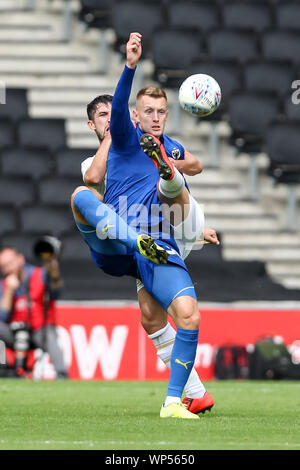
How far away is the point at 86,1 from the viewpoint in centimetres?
1772

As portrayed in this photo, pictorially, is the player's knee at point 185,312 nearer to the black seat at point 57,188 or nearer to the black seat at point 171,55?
the black seat at point 57,188

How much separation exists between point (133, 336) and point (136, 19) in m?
6.22

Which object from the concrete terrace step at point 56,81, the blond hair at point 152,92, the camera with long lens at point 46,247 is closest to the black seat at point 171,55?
the concrete terrace step at point 56,81

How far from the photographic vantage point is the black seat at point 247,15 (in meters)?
18.2

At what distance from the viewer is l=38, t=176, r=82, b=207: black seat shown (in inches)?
615

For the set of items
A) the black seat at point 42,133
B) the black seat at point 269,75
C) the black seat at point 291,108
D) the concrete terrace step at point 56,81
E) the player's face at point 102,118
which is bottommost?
the black seat at point 42,133

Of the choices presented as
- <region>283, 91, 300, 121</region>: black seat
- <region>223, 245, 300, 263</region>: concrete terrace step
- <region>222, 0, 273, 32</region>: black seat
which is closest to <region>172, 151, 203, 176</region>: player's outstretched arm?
<region>223, 245, 300, 263</region>: concrete terrace step

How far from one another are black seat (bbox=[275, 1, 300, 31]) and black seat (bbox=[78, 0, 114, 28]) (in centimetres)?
268

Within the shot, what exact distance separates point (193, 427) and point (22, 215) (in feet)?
29.9

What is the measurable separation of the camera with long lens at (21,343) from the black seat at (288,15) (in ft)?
24.3

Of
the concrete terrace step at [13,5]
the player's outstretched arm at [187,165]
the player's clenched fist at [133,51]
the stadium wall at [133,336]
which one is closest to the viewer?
the player's clenched fist at [133,51]

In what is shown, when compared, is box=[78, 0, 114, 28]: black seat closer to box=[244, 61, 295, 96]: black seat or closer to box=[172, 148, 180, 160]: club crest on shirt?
box=[244, 61, 295, 96]: black seat

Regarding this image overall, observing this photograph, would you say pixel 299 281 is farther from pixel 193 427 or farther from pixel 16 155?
pixel 193 427

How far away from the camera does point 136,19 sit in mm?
17406
